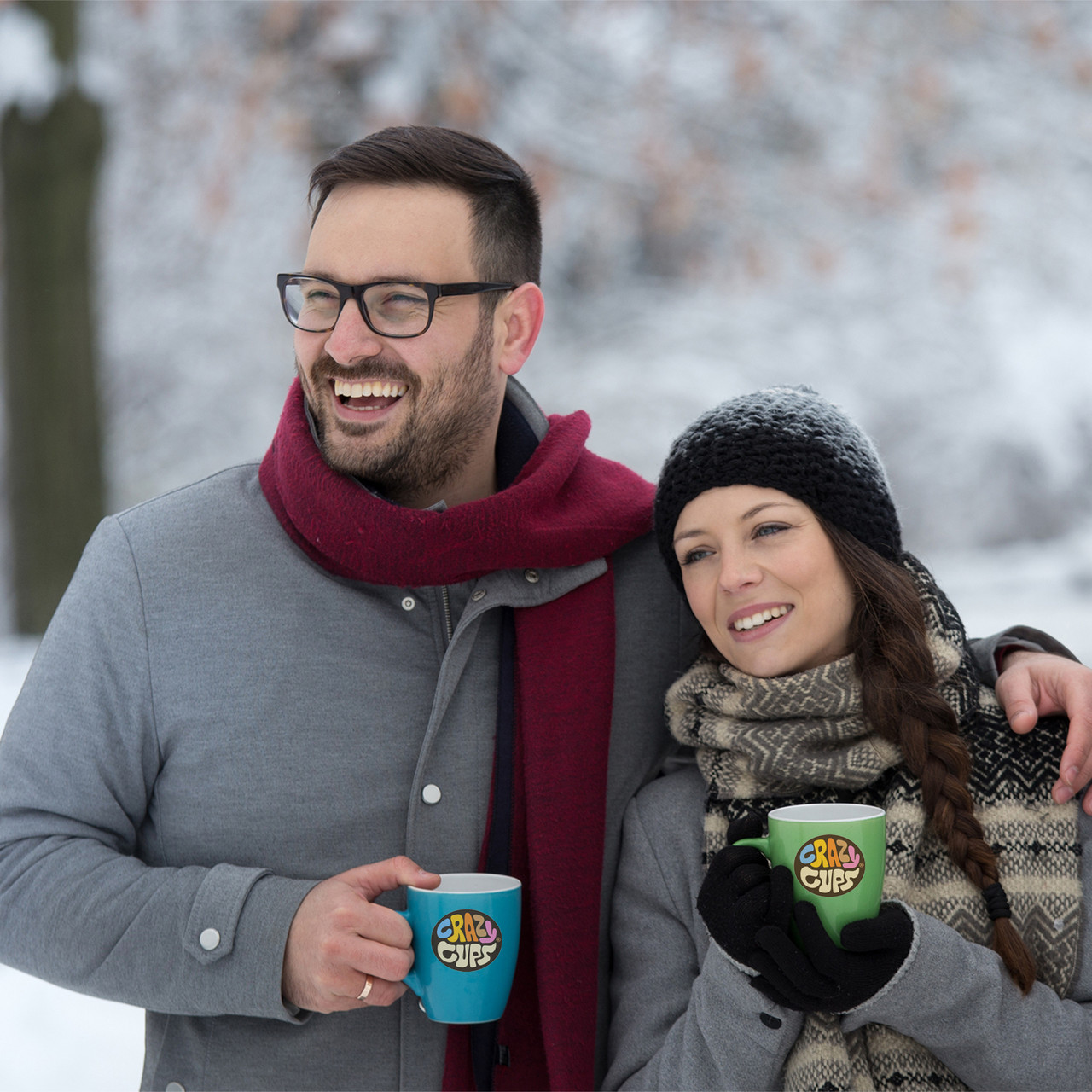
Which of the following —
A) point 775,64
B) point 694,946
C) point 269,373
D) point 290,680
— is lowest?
point 694,946

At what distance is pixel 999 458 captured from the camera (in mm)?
5277

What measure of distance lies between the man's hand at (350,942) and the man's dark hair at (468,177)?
0.94 metres

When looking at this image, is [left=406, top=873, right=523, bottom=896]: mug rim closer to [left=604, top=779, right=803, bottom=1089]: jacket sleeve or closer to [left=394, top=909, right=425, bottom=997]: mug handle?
[left=394, top=909, right=425, bottom=997]: mug handle

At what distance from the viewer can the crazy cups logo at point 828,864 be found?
4.49 ft

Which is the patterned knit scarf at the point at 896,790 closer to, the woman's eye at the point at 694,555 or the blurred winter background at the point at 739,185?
the woman's eye at the point at 694,555

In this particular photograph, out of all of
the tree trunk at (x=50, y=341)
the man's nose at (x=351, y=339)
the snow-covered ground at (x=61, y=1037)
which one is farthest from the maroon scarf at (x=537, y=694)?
the tree trunk at (x=50, y=341)

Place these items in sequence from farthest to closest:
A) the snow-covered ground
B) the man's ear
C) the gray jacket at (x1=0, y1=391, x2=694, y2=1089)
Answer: the snow-covered ground
the man's ear
the gray jacket at (x1=0, y1=391, x2=694, y2=1089)

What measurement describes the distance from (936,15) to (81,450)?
409 centimetres

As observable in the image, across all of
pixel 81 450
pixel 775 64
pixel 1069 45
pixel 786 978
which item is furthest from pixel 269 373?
pixel 786 978

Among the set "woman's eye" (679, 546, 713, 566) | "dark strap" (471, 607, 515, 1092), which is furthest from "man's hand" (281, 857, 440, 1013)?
"woman's eye" (679, 546, 713, 566)

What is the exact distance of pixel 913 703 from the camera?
1.71 m

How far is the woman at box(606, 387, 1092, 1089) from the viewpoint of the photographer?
154 centimetres

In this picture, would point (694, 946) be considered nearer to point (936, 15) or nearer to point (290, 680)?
point (290, 680)

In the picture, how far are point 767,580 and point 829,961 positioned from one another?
0.56 metres
